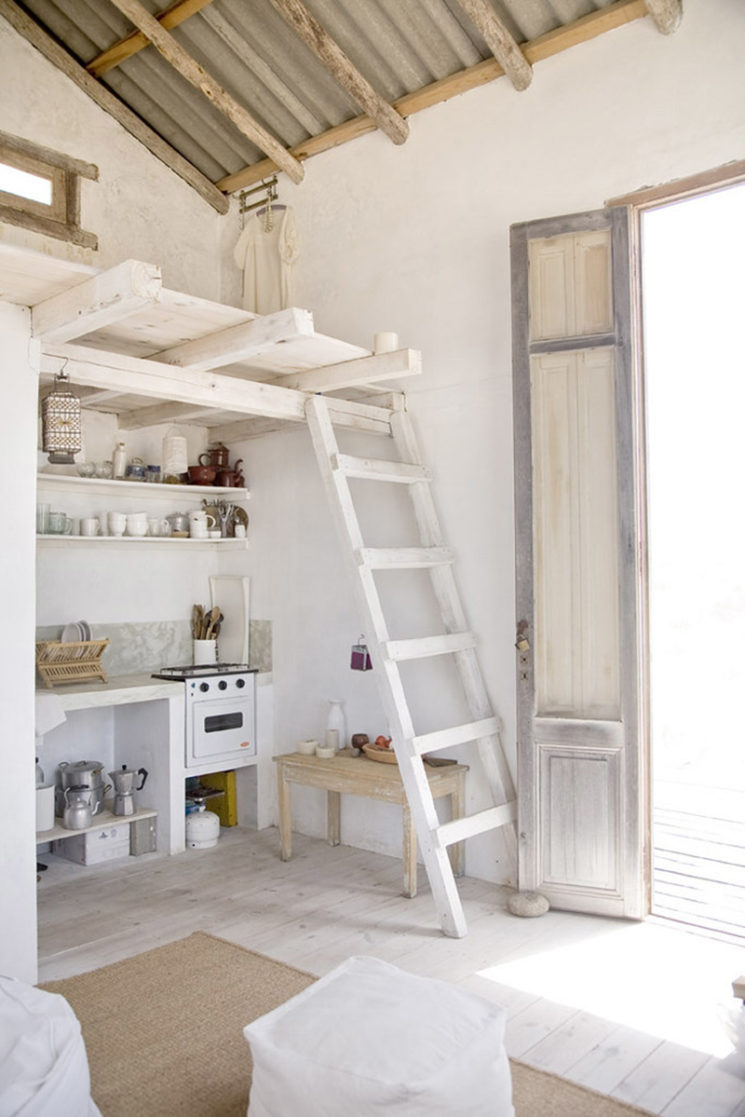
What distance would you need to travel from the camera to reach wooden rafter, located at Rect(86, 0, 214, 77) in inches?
190

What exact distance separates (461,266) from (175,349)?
5.55 feet

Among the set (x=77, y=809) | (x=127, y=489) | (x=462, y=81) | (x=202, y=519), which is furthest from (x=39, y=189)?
(x=77, y=809)

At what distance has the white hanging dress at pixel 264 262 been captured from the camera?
5152 mm

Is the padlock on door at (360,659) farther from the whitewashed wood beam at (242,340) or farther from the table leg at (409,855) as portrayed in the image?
the whitewashed wood beam at (242,340)

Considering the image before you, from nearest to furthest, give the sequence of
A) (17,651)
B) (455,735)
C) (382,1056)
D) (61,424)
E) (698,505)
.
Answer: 1. (382,1056)
2. (17,651)
3. (61,424)
4. (455,735)
5. (698,505)

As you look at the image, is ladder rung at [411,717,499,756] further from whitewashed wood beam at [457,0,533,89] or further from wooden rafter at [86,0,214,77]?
wooden rafter at [86,0,214,77]

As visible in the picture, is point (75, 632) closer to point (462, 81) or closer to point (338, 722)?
point (338, 722)

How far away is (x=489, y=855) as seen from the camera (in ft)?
15.6

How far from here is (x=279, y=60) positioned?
17.0 ft

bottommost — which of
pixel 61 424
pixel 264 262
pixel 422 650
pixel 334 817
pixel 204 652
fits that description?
pixel 334 817

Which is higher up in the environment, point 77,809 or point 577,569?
point 577,569

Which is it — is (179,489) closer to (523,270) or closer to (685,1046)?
(523,270)

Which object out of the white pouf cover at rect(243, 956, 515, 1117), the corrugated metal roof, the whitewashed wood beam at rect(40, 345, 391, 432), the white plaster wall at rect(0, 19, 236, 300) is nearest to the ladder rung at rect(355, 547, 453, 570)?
the whitewashed wood beam at rect(40, 345, 391, 432)

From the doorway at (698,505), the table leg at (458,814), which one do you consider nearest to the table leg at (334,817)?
the table leg at (458,814)
